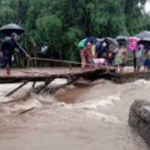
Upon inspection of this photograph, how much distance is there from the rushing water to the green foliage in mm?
9944

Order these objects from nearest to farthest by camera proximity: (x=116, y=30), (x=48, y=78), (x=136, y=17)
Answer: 1. (x=48, y=78)
2. (x=116, y=30)
3. (x=136, y=17)

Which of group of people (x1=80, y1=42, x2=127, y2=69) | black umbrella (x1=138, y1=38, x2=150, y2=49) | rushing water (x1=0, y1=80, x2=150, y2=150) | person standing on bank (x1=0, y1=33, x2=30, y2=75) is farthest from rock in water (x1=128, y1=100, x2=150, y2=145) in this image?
black umbrella (x1=138, y1=38, x2=150, y2=49)

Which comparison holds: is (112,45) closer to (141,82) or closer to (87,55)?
(87,55)

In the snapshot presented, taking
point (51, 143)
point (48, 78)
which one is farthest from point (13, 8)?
point (51, 143)

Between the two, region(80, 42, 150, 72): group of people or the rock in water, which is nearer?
the rock in water

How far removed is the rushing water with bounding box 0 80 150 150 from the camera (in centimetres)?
747

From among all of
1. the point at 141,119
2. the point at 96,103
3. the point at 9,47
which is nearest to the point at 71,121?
the point at 141,119

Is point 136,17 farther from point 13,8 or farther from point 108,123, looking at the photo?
point 108,123

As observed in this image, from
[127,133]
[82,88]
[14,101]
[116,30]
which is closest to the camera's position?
[127,133]

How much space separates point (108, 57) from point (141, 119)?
7.62 m

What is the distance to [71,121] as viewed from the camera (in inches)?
357

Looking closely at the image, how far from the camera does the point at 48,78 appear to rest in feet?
39.3

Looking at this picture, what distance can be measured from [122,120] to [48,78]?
341cm

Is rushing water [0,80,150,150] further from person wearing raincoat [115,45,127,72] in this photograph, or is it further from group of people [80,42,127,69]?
person wearing raincoat [115,45,127,72]
